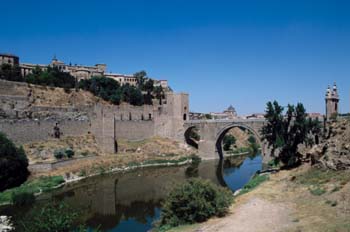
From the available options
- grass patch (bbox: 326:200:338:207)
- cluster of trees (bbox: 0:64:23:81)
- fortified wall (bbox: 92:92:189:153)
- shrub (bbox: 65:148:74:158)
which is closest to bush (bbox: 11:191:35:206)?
shrub (bbox: 65:148:74:158)

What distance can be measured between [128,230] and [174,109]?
29018mm

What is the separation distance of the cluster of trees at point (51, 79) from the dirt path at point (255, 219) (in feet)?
146

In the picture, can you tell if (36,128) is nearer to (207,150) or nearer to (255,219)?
(207,150)

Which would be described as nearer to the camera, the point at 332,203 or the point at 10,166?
the point at 332,203

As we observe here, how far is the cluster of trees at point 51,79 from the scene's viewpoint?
51281mm

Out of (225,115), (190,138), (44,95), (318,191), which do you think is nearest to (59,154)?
(44,95)

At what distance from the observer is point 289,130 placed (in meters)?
23.5

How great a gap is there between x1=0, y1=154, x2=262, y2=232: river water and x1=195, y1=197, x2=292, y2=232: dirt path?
3.13 m

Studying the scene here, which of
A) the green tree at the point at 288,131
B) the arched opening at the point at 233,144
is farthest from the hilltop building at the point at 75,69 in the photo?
the green tree at the point at 288,131

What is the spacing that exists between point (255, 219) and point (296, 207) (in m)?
2.02

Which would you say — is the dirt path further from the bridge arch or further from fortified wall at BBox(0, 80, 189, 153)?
the bridge arch

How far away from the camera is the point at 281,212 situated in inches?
503

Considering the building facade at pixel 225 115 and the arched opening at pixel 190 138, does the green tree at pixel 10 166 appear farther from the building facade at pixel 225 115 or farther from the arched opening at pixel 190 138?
the building facade at pixel 225 115

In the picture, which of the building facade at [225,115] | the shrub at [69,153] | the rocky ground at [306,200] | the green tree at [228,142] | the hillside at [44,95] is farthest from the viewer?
the building facade at [225,115]
